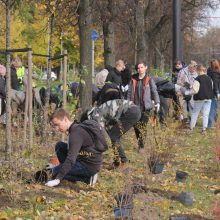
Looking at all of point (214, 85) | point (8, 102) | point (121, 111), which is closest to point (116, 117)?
point (121, 111)

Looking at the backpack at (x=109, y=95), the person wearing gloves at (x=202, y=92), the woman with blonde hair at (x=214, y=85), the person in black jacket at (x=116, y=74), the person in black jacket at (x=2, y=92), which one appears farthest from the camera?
the woman with blonde hair at (x=214, y=85)

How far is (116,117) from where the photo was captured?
8602mm

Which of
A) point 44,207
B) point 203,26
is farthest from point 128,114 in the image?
point 203,26

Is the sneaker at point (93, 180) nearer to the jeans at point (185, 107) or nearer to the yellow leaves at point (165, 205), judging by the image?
the yellow leaves at point (165, 205)

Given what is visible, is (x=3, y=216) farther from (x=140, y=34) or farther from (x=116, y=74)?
(x=140, y=34)

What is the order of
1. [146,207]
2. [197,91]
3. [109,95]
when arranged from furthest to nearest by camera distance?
[197,91], [109,95], [146,207]

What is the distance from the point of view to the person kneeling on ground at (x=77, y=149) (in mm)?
7000

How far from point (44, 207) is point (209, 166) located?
161 inches

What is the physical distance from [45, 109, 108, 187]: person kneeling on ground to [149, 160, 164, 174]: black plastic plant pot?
145 cm

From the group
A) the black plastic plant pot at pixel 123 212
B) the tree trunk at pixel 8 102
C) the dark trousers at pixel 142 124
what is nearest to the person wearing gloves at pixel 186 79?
the dark trousers at pixel 142 124

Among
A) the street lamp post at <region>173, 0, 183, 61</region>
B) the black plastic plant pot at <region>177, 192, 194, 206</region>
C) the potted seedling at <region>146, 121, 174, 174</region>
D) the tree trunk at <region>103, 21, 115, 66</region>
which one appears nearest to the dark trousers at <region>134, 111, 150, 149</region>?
the potted seedling at <region>146, 121, 174, 174</region>

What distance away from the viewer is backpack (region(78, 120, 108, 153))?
287 inches

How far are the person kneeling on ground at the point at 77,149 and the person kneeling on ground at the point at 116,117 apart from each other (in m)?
0.79

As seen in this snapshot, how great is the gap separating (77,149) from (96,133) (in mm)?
398
